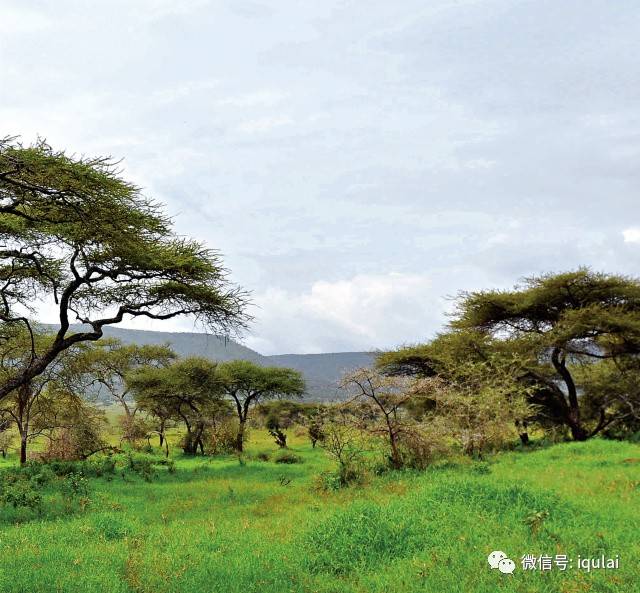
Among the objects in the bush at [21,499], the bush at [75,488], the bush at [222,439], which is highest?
the bush at [21,499]

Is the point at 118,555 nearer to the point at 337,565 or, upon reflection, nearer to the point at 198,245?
the point at 337,565

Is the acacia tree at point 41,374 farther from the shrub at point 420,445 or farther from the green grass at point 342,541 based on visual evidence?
the shrub at point 420,445

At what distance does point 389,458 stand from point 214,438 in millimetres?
21476

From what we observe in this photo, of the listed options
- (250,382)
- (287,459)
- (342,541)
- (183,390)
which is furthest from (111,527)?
(250,382)

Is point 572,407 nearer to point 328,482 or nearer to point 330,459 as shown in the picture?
point 330,459

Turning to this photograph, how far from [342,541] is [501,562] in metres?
2.58

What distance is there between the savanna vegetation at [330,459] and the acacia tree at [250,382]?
1944 mm

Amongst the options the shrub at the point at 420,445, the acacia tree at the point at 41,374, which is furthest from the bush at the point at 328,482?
the acacia tree at the point at 41,374

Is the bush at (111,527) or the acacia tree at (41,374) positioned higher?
the acacia tree at (41,374)

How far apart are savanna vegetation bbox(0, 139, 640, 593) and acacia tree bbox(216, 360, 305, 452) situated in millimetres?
1944

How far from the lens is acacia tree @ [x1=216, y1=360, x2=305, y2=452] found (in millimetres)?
37938

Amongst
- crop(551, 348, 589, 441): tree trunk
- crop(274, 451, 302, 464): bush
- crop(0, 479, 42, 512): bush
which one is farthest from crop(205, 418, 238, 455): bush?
crop(0, 479, 42, 512): bush

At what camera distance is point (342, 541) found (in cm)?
846

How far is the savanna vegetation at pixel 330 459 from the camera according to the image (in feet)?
25.1
